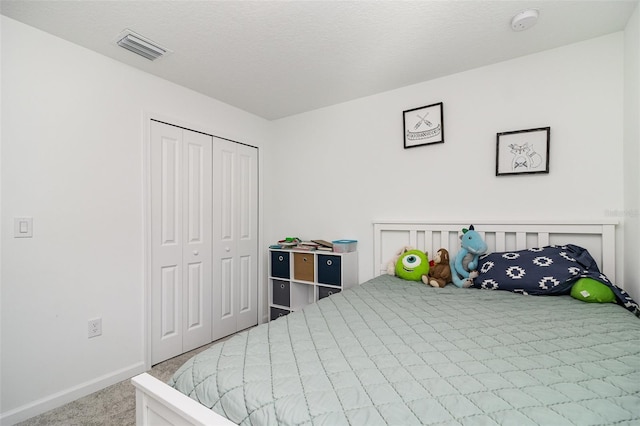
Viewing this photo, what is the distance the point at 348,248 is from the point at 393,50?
5.37 ft

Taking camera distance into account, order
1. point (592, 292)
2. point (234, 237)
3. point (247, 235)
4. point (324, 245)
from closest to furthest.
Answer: point (592, 292) < point (324, 245) < point (234, 237) < point (247, 235)

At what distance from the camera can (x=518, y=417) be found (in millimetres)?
692

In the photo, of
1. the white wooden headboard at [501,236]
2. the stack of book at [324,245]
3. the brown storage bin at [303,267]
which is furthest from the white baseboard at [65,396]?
the white wooden headboard at [501,236]

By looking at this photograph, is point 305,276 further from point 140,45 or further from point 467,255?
point 140,45

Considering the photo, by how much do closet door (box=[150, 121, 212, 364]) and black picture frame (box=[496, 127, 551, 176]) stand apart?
2.46 metres

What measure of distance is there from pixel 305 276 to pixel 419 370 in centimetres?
199

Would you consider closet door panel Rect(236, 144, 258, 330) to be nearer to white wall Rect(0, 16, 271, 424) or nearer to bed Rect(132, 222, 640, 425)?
white wall Rect(0, 16, 271, 424)

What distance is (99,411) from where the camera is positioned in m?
1.79

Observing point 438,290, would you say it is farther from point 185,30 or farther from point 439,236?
point 185,30

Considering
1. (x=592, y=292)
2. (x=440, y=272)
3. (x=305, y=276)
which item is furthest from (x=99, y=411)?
(x=592, y=292)

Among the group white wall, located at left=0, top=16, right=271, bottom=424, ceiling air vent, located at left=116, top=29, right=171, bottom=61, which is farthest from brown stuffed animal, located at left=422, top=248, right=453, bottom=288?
ceiling air vent, located at left=116, top=29, right=171, bottom=61

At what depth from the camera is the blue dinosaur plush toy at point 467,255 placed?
2105 mm

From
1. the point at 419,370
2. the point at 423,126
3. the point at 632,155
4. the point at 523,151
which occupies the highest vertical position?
the point at 423,126

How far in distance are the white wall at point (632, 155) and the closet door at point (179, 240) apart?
300 centimetres
